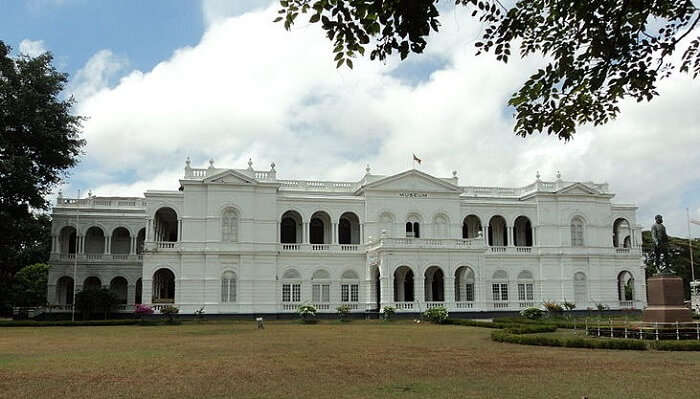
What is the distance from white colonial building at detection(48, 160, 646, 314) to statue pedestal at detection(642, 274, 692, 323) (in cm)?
2086

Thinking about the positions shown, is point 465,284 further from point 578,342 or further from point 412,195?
point 578,342

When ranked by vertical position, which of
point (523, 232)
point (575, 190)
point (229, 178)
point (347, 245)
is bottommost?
point (347, 245)

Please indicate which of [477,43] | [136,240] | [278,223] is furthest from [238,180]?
[477,43]

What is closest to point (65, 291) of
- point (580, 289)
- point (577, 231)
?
point (580, 289)

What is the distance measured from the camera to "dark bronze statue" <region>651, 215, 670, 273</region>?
24172 mm

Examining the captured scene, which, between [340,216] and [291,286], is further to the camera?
[340,216]

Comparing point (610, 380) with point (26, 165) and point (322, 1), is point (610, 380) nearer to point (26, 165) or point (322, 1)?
point (322, 1)

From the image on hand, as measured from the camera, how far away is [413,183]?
4738cm

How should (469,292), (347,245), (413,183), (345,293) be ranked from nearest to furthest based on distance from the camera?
(345,293)
(347,245)
(469,292)
(413,183)

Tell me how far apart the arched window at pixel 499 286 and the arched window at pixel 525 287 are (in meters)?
1.08

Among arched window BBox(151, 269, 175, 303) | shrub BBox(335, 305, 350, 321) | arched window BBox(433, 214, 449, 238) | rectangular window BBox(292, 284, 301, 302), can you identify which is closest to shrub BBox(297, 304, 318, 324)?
shrub BBox(335, 305, 350, 321)

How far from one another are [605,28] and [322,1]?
11.0ft

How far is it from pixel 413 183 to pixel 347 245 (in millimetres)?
6474

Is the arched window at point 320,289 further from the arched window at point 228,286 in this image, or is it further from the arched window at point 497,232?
the arched window at point 497,232
